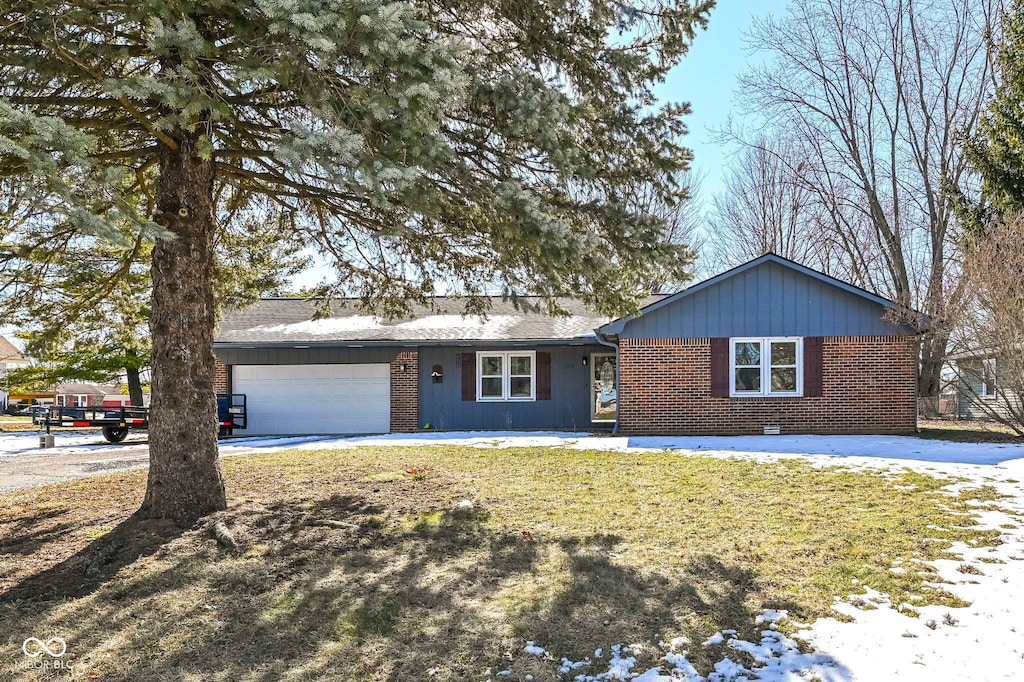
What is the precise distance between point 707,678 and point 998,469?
8025 millimetres

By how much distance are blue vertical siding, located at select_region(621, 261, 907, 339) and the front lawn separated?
6.46 metres

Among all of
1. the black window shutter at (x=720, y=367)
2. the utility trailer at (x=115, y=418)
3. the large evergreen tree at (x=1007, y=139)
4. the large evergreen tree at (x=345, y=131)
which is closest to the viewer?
the large evergreen tree at (x=345, y=131)

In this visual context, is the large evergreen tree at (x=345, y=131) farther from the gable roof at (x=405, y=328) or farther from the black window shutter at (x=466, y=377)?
the black window shutter at (x=466, y=377)

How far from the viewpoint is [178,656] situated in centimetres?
347

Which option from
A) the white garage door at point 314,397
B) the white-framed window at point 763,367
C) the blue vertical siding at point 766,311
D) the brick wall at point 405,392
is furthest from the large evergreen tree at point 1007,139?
the white garage door at point 314,397

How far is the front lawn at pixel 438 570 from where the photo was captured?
3545 millimetres

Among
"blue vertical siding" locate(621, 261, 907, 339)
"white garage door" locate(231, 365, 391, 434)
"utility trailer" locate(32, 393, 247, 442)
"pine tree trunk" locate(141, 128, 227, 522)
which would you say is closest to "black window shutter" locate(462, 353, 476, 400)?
"white garage door" locate(231, 365, 391, 434)

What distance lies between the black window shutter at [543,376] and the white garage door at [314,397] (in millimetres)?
3965

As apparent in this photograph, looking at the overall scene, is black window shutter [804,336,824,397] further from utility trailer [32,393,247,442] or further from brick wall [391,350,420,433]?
utility trailer [32,393,247,442]

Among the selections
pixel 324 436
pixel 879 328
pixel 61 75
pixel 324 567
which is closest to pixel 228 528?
pixel 324 567

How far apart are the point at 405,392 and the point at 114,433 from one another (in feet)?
23.0

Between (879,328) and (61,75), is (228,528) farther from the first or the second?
(879,328)

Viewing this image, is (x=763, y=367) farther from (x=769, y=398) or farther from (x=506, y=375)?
(x=506, y=375)

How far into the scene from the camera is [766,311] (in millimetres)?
14242
